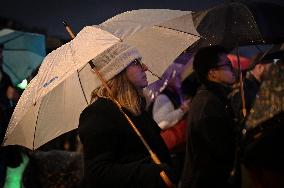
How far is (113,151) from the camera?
3730 millimetres

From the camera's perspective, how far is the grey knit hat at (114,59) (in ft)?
13.4

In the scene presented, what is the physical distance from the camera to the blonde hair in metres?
4.03

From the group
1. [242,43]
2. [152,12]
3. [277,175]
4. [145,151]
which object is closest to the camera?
[277,175]

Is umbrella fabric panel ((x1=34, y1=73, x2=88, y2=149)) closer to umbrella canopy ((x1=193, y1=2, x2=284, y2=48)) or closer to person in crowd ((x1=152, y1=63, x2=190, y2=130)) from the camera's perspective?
umbrella canopy ((x1=193, y1=2, x2=284, y2=48))

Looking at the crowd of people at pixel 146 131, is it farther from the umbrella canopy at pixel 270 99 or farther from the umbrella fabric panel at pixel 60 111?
the umbrella fabric panel at pixel 60 111

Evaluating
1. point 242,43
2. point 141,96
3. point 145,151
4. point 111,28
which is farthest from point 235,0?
point 145,151

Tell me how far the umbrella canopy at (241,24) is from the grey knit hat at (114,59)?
4.69 ft

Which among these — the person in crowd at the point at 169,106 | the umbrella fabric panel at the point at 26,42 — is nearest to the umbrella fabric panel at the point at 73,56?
the person in crowd at the point at 169,106

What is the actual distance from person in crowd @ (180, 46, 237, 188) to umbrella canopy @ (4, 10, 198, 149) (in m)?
1.26

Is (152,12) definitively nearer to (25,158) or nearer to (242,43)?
(242,43)

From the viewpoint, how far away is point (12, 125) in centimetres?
430

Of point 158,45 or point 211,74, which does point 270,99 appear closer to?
point 158,45

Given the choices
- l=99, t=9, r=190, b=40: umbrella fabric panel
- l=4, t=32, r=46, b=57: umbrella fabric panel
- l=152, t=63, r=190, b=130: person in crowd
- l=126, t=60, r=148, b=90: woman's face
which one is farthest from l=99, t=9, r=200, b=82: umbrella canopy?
l=4, t=32, r=46, b=57: umbrella fabric panel

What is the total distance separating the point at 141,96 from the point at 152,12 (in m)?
1.27
